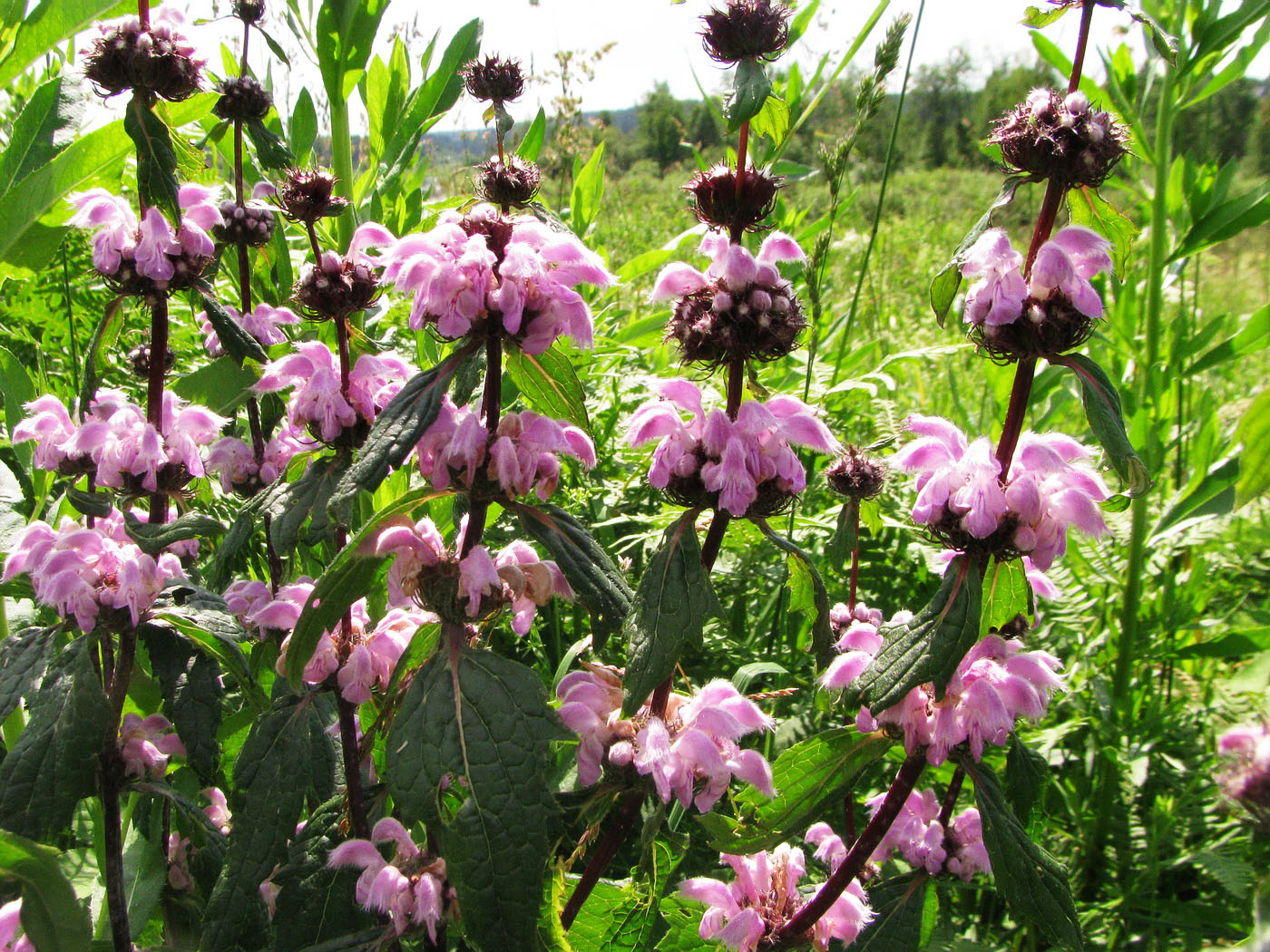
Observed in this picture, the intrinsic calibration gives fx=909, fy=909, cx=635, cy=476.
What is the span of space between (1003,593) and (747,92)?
0.82 m

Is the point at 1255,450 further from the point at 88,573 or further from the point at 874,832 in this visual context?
the point at 88,573

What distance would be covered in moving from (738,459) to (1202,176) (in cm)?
232

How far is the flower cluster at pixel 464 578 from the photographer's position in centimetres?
119

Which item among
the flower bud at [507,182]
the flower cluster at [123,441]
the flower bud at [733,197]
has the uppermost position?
the flower bud at [507,182]

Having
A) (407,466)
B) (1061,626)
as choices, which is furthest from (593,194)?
(1061,626)

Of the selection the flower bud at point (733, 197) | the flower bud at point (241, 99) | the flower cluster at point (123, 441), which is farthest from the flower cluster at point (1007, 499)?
the flower bud at point (241, 99)

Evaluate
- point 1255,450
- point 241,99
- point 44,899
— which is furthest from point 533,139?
point 1255,450

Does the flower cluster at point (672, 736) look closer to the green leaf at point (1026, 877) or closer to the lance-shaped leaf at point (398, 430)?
Result: the green leaf at point (1026, 877)

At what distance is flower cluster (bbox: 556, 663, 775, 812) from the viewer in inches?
49.2

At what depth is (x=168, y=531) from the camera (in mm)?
1373

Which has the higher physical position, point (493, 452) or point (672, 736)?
point (493, 452)

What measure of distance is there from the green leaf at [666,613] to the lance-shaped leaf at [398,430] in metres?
0.34

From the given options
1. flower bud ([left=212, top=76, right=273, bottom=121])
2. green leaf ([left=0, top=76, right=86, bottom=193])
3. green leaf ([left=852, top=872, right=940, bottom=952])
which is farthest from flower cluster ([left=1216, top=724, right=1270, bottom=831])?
flower bud ([left=212, top=76, right=273, bottom=121])

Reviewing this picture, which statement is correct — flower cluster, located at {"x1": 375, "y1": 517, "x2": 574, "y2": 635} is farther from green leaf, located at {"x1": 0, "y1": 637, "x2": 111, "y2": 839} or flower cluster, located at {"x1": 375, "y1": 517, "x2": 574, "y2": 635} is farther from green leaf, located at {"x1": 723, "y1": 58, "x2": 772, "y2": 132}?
green leaf, located at {"x1": 723, "y1": 58, "x2": 772, "y2": 132}
